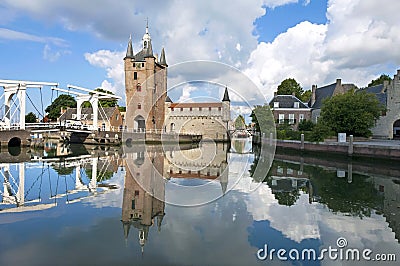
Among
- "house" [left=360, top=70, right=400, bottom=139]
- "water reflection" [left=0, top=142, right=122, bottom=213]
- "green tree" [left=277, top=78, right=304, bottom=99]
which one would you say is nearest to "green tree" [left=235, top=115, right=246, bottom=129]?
"water reflection" [left=0, top=142, right=122, bottom=213]

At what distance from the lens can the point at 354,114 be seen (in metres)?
28.6

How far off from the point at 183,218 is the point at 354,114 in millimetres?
25289

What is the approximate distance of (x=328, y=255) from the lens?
6.04 meters

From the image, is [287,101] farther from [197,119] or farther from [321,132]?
[321,132]

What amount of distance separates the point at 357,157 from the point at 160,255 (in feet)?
69.0

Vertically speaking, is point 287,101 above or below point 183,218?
above

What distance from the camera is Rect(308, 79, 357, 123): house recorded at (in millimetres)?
41925

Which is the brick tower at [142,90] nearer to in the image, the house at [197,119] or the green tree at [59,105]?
the house at [197,119]

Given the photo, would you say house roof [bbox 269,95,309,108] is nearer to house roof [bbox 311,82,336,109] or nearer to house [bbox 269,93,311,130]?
house [bbox 269,93,311,130]

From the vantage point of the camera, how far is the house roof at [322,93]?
140 ft

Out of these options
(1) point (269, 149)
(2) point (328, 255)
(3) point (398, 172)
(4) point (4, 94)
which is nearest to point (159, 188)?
(2) point (328, 255)

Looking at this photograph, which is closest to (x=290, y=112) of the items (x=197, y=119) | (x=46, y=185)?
(x=197, y=119)

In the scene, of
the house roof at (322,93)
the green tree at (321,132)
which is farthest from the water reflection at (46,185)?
the house roof at (322,93)

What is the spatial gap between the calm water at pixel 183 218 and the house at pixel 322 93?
97.4 ft
